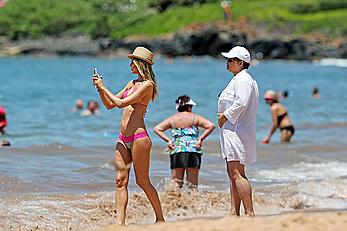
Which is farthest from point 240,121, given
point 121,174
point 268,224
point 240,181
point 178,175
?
point 178,175

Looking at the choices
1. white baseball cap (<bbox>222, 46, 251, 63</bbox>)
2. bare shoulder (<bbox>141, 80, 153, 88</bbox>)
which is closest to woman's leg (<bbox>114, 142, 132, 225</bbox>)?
bare shoulder (<bbox>141, 80, 153, 88</bbox>)

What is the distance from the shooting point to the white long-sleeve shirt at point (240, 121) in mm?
8023

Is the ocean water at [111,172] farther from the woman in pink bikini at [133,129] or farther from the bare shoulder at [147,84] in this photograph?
the bare shoulder at [147,84]

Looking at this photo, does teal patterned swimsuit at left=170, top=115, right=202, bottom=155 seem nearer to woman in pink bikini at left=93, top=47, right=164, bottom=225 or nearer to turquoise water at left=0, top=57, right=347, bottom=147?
woman in pink bikini at left=93, top=47, right=164, bottom=225

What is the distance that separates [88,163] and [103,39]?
9937 centimetres

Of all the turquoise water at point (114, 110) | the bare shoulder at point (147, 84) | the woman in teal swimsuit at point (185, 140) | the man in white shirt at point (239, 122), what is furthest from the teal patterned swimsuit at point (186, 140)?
the turquoise water at point (114, 110)

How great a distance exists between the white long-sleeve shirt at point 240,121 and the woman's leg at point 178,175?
8.22 ft

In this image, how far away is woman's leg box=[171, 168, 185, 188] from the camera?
10594 millimetres

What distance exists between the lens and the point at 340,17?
101 m

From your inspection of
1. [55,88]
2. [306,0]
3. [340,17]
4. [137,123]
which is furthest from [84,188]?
[306,0]

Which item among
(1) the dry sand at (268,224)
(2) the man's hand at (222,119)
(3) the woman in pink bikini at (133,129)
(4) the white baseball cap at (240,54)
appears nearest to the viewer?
(1) the dry sand at (268,224)

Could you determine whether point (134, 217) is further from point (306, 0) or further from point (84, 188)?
point (306, 0)

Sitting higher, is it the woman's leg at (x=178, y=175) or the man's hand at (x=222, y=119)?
the man's hand at (x=222, y=119)

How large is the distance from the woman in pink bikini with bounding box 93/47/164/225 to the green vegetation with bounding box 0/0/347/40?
296 ft
